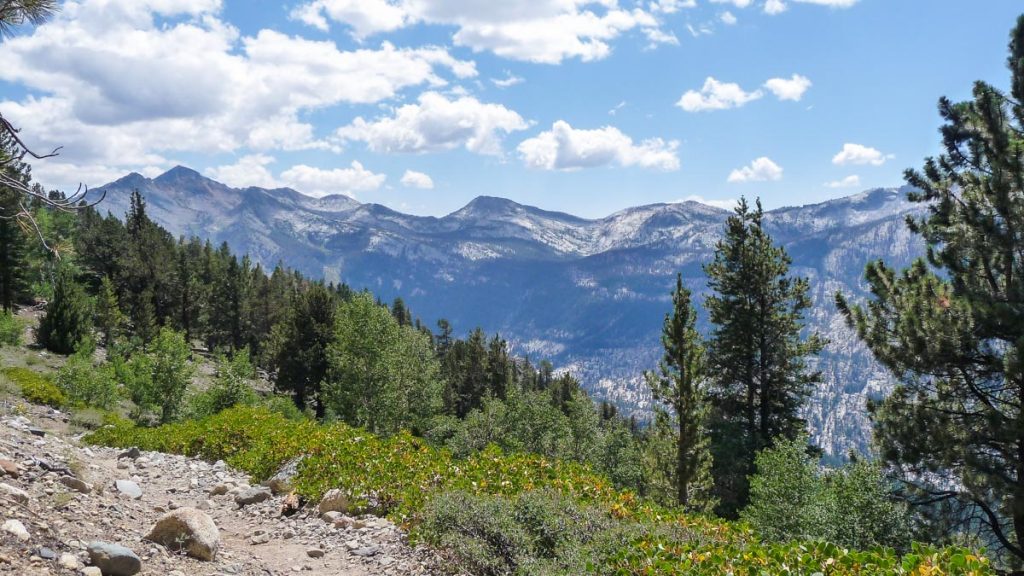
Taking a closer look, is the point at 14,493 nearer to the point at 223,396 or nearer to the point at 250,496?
the point at 250,496

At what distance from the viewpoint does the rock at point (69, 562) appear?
5715 millimetres

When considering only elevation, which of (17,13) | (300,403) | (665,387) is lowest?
(300,403)

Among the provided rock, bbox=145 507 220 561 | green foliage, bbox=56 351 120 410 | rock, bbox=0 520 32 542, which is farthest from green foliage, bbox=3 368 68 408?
rock, bbox=0 520 32 542

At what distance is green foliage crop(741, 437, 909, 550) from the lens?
569 inches

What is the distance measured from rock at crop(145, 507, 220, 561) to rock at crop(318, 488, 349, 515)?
323 cm

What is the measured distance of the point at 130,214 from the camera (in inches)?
2608

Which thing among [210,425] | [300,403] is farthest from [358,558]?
[300,403]

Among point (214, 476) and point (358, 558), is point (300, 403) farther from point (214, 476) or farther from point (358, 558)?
point (358, 558)

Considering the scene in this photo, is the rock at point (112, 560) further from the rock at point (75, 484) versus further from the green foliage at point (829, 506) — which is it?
the green foliage at point (829, 506)

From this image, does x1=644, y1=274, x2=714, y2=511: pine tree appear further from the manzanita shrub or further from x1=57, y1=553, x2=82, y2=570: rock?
x1=57, y1=553, x2=82, y2=570: rock

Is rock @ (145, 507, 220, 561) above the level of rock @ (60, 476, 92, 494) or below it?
below

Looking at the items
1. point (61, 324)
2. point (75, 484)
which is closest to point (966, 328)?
point (75, 484)

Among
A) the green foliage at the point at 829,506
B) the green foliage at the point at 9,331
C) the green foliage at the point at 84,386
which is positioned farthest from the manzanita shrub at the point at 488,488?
the green foliage at the point at 9,331

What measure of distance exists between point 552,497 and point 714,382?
20.3m
